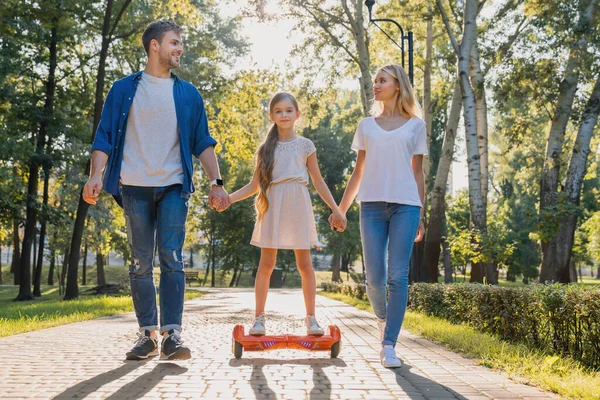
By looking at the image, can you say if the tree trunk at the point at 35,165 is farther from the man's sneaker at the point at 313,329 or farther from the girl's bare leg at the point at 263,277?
the man's sneaker at the point at 313,329

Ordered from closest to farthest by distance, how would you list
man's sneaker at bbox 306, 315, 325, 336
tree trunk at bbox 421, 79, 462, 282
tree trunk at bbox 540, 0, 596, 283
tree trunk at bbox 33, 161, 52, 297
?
man's sneaker at bbox 306, 315, 325, 336 → tree trunk at bbox 540, 0, 596, 283 → tree trunk at bbox 421, 79, 462, 282 → tree trunk at bbox 33, 161, 52, 297

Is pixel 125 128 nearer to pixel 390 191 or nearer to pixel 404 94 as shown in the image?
pixel 390 191

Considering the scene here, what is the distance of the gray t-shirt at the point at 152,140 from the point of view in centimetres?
519

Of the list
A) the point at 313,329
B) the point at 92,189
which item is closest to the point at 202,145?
the point at 92,189

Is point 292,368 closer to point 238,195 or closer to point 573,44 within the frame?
point 238,195

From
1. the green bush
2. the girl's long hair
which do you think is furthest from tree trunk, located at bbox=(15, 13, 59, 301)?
the girl's long hair

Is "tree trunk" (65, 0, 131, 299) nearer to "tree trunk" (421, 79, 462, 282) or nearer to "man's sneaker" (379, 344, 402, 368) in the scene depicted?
"tree trunk" (421, 79, 462, 282)

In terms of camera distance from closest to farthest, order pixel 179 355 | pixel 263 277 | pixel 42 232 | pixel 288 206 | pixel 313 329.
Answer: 1. pixel 179 355
2. pixel 313 329
3. pixel 288 206
4. pixel 263 277
5. pixel 42 232

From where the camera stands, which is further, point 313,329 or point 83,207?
point 83,207

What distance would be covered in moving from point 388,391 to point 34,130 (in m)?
24.0

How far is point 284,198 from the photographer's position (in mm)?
6203

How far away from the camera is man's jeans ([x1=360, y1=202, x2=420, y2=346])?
5.48 m

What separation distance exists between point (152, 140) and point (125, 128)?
21 cm

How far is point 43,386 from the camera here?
4.48 metres
